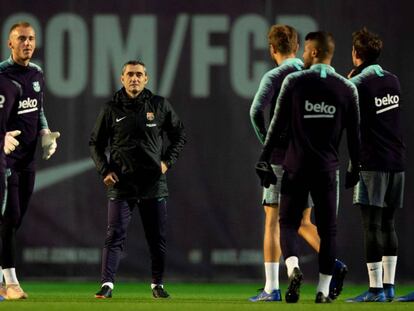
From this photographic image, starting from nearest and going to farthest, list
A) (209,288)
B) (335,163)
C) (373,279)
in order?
(335,163) < (373,279) < (209,288)

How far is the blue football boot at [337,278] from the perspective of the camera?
319 inches

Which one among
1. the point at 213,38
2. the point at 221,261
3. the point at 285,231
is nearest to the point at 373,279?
the point at 285,231

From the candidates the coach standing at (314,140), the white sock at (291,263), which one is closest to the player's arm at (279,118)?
the coach standing at (314,140)

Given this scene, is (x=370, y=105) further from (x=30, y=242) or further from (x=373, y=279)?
(x=30, y=242)

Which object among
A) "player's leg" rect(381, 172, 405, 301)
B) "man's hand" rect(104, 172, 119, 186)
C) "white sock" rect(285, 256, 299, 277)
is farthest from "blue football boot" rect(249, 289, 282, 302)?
"man's hand" rect(104, 172, 119, 186)

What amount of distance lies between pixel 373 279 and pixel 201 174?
9.70 ft

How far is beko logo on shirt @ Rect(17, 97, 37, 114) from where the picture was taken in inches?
337

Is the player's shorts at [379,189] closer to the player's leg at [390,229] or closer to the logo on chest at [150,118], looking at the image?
the player's leg at [390,229]

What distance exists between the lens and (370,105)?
822 cm

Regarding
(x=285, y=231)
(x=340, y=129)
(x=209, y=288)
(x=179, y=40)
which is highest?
(x=179, y=40)

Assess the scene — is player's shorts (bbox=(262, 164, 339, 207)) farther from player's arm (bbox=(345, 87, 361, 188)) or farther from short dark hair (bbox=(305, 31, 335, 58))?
short dark hair (bbox=(305, 31, 335, 58))

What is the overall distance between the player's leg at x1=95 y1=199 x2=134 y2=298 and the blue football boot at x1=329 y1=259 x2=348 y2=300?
5.21 feet

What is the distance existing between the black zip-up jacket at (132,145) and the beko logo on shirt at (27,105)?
504mm

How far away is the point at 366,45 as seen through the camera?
8.28 m
